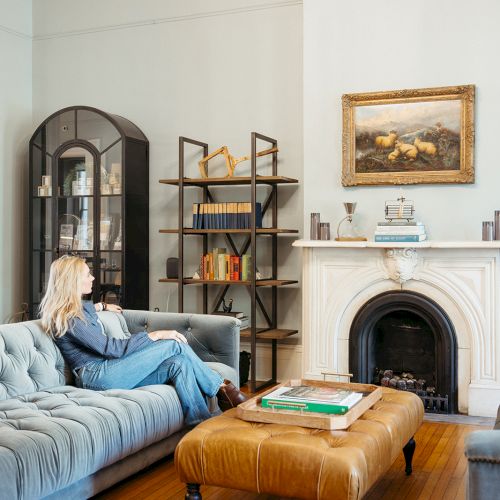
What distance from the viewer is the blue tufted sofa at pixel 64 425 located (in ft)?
8.59

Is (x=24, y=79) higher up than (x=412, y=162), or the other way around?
(x=24, y=79)

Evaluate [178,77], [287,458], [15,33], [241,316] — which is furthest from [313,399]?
[15,33]

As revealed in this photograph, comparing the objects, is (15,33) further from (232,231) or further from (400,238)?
(400,238)

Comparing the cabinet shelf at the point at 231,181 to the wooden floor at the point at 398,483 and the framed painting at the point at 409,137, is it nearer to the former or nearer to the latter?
the framed painting at the point at 409,137

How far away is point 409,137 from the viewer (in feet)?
16.4

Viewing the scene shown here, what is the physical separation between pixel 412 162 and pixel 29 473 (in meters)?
3.38

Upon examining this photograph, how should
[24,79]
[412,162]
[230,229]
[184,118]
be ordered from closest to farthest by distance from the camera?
[412,162]
[230,229]
[184,118]
[24,79]

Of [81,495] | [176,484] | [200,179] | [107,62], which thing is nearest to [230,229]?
[200,179]

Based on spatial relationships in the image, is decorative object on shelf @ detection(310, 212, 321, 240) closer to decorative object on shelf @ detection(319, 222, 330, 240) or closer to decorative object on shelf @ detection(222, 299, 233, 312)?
decorative object on shelf @ detection(319, 222, 330, 240)

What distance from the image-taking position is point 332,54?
516 cm

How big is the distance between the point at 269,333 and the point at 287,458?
9.41ft

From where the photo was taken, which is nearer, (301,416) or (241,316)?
(301,416)

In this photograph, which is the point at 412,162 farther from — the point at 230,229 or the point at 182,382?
the point at 182,382

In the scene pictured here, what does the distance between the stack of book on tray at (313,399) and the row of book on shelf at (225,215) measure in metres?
2.36
